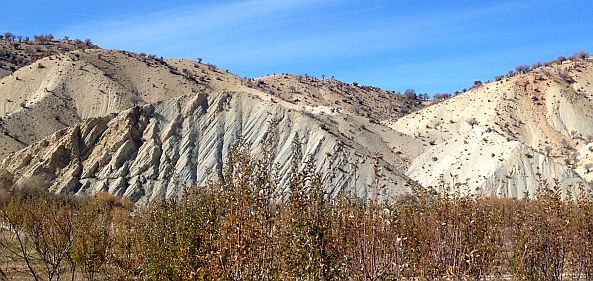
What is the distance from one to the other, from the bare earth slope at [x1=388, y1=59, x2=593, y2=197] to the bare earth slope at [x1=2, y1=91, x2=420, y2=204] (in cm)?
791

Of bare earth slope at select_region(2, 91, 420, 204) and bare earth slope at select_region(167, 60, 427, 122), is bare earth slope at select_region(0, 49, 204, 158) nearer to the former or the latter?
bare earth slope at select_region(2, 91, 420, 204)

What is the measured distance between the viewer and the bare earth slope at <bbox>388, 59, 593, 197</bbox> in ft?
222

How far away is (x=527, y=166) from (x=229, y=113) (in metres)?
32.0

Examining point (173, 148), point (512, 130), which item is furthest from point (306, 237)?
point (512, 130)

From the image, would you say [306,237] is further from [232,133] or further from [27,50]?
[27,50]

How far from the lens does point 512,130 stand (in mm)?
96750

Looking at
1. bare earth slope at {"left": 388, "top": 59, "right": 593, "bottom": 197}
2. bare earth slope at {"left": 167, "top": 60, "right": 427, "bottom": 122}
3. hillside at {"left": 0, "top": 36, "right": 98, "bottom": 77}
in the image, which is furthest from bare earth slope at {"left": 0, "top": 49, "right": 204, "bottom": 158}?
bare earth slope at {"left": 388, "top": 59, "right": 593, "bottom": 197}

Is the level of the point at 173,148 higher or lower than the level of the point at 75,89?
lower

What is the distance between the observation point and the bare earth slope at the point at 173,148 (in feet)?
197

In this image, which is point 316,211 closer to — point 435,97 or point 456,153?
point 456,153

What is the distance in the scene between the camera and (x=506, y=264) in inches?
971

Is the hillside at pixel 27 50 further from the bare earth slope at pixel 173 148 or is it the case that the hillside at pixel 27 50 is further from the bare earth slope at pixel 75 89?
the bare earth slope at pixel 173 148

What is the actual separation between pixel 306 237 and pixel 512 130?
295 ft

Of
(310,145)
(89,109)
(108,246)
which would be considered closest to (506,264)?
(108,246)
